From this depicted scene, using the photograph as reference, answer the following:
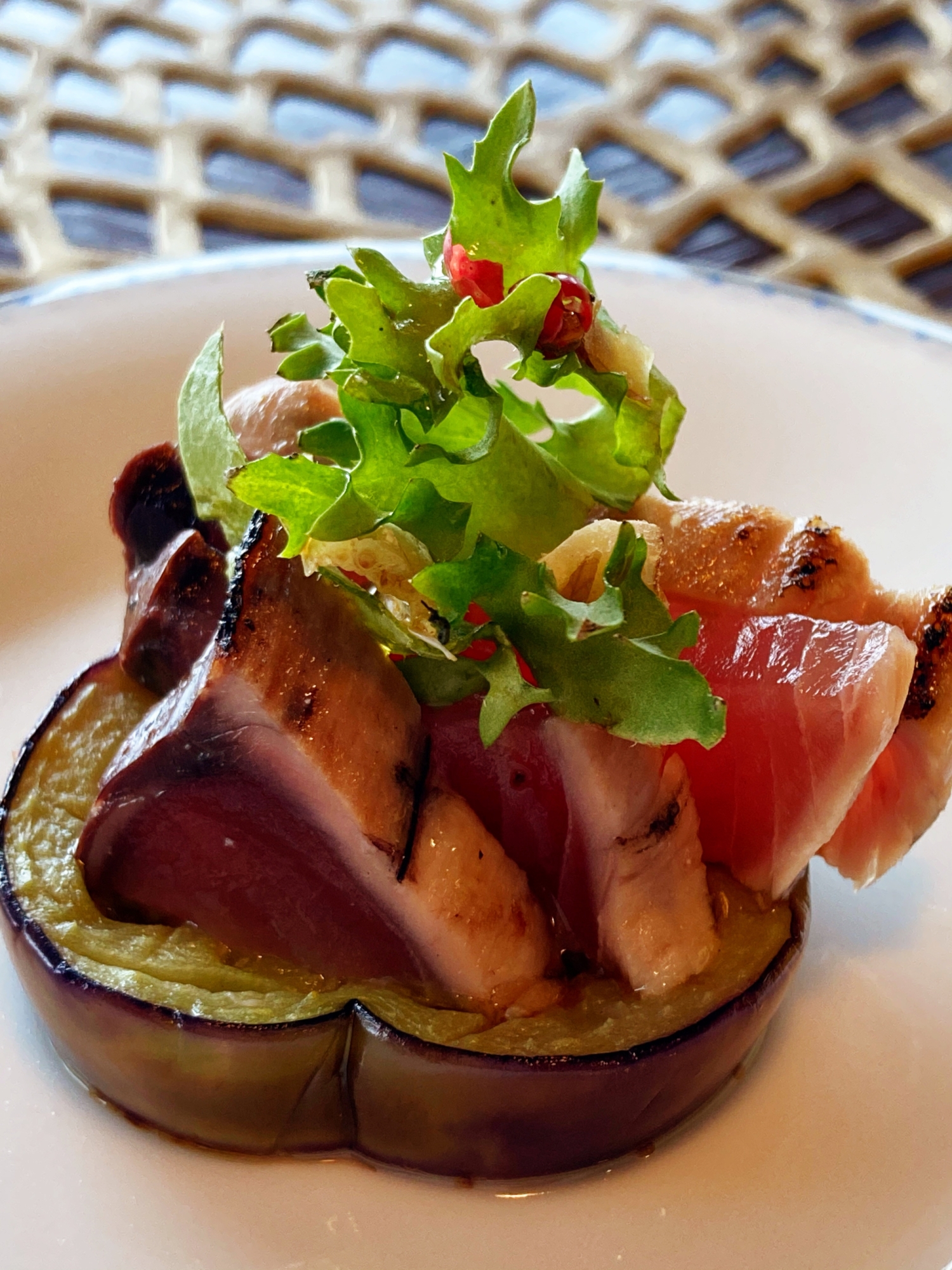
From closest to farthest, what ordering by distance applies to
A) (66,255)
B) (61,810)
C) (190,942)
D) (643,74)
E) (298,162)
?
1. (190,942)
2. (61,810)
3. (66,255)
4. (298,162)
5. (643,74)

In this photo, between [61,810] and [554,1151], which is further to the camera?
[61,810]

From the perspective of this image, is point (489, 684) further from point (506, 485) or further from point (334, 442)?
point (334, 442)

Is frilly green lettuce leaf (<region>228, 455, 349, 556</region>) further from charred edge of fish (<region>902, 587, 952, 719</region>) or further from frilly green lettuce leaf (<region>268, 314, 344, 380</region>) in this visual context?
charred edge of fish (<region>902, 587, 952, 719</region>)

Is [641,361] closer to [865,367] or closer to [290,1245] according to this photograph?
[290,1245]

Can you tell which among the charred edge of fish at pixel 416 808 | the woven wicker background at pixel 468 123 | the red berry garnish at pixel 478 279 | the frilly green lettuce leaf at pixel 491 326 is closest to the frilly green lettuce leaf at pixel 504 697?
the charred edge of fish at pixel 416 808

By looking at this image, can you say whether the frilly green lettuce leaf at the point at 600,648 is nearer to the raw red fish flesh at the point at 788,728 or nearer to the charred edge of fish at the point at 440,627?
the charred edge of fish at the point at 440,627

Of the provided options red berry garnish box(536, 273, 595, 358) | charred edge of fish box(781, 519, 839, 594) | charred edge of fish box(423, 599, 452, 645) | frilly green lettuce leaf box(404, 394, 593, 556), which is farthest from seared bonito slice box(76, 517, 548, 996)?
charred edge of fish box(781, 519, 839, 594)

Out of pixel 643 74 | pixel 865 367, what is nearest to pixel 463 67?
pixel 643 74
